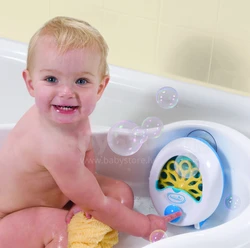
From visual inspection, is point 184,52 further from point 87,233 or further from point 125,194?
point 87,233

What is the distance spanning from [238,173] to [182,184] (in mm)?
135

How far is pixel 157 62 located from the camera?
1487 millimetres

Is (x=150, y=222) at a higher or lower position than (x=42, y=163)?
lower

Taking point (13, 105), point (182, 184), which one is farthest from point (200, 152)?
point (13, 105)

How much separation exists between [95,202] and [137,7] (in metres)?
0.56

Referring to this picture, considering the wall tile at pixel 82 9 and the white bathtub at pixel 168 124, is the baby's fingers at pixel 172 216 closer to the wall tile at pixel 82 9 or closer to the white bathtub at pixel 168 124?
the white bathtub at pixel 168 124

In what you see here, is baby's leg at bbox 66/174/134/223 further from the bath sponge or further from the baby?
the bath sponge

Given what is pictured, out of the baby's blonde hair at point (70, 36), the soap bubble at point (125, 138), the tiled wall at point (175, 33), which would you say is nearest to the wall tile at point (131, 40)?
the tiled wall at point (175, 33)

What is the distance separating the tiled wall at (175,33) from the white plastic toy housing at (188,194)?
8.5 inches

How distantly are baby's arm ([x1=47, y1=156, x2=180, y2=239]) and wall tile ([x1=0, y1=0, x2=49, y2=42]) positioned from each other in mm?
633

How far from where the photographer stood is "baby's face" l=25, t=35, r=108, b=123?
1.06 meters

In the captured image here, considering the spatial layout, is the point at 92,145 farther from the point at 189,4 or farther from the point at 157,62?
the point at 189,4

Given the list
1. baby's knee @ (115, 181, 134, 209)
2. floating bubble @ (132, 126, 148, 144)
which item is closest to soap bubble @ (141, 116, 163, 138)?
floating bubble @ (132, 126, 148, 144)

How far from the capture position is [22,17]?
1668mm
